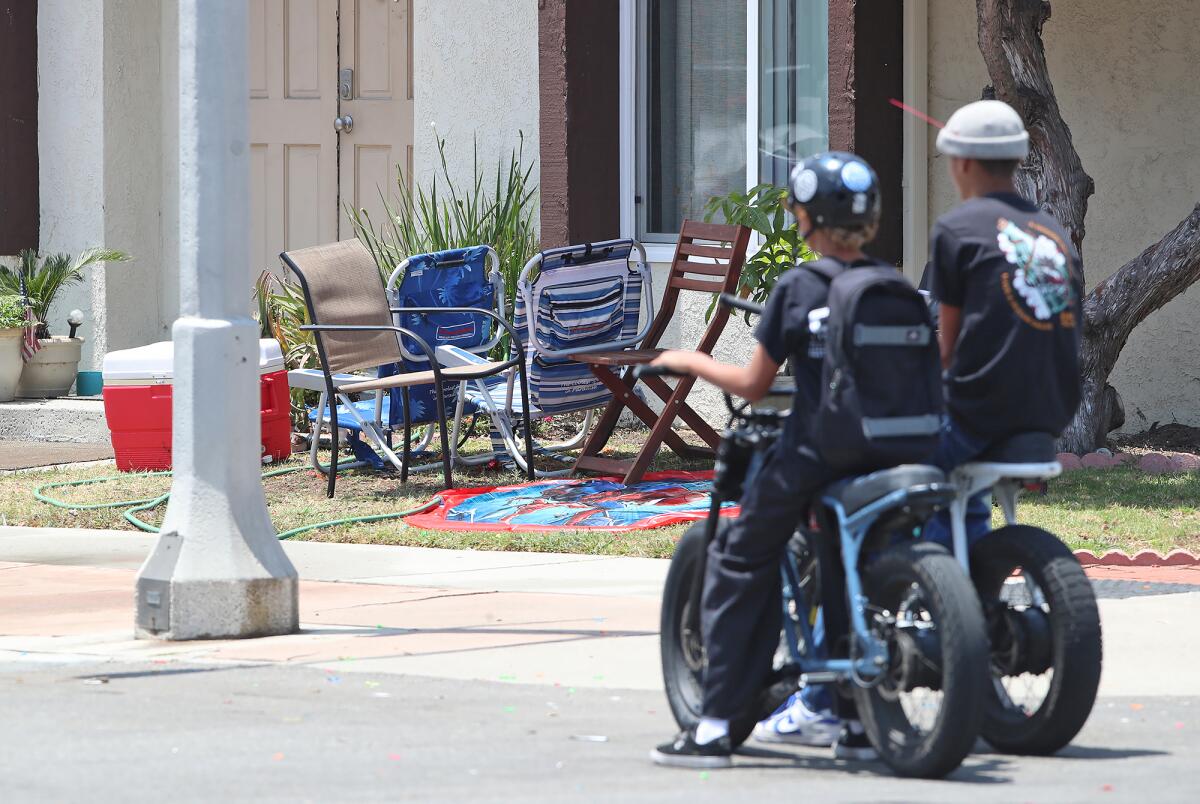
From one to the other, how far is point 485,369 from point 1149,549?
3.43 m

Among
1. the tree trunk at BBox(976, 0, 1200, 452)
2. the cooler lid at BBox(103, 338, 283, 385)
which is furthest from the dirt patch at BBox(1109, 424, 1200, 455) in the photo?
the cooler lid at BBox(103, 338, 283, 385)

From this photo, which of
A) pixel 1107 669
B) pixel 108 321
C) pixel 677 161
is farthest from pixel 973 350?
pixel 108 321

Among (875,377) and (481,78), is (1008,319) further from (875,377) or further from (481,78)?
(481,78)

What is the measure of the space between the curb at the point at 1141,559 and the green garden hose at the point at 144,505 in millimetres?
3109

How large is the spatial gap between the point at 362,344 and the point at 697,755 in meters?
5.61

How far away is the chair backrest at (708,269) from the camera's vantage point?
9477mm

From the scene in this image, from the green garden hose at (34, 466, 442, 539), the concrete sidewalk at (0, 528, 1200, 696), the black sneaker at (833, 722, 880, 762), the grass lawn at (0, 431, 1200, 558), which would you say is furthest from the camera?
the green garden hose at (34, 466, 442, 539)

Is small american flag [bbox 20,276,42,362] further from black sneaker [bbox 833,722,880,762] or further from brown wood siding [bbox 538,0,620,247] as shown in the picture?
black sneaker [bbox 833,722,880,762]

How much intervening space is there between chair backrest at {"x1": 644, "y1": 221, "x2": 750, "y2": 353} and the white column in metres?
3.63

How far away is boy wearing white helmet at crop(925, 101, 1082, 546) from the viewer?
4652 millimetres

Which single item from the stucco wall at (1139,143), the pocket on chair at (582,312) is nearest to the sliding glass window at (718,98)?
the stucco wall at (1139,143)

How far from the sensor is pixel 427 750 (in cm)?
474

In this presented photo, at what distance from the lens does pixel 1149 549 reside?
7492mm

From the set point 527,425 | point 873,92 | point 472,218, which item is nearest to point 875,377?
point 527,425
